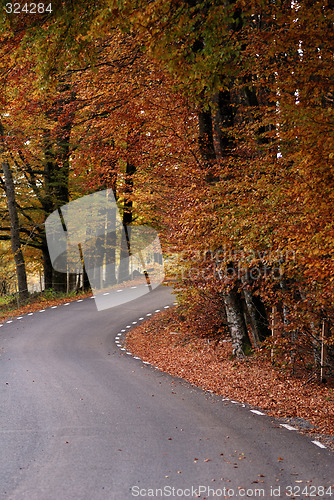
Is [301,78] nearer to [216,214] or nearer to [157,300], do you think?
[216,214]

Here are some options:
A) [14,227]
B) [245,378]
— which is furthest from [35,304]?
[245,378]

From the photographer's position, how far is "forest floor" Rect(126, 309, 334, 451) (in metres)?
8.00

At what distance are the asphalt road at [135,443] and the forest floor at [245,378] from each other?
0.49 meters

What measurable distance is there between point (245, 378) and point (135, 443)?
4.77 metres

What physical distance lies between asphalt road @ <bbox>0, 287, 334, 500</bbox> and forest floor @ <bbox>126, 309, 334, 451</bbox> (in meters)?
0.49

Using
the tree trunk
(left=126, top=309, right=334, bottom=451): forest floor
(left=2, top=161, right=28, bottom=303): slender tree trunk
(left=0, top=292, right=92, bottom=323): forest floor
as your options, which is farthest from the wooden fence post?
(left=2, top=161, right=28, bottom=303): slender tree trunk

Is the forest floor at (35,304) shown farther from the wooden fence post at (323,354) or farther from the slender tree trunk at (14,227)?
the wooden fence post at (323,354)

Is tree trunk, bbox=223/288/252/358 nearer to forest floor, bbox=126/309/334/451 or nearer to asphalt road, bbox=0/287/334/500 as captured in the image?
forest floor, bbox=126/309/334/451

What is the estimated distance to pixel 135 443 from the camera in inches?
263

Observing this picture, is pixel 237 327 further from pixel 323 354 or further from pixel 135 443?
pixel 135 443

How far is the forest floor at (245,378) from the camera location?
26.2 feet

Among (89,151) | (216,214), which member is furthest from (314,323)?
(89,151)

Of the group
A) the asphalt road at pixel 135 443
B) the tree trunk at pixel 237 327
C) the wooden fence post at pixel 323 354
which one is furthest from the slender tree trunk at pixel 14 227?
the wooden fence post at pixel 323 354

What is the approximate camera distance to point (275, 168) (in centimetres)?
819
